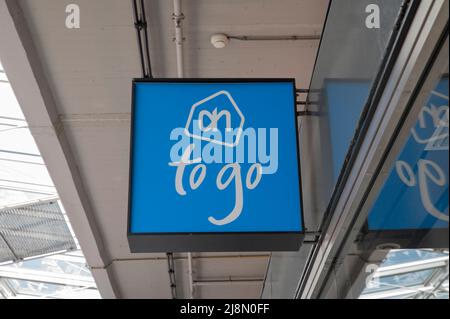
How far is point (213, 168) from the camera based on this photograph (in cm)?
338

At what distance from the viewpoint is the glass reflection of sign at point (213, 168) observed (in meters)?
3.26

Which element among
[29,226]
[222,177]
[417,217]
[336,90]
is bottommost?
[417,217]

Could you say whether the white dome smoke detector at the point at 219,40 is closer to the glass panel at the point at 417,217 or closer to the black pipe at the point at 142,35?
the black pipe at the point at 142,35

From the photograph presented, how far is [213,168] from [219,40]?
193 cm

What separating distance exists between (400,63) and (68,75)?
11.8 ft

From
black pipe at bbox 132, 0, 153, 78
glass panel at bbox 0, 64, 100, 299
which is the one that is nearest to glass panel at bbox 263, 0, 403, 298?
black pipe at bbox 132, 0, 153, 78

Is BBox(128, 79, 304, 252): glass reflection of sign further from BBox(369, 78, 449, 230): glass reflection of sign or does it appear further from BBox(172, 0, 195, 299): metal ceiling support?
BBox(172, 0, 195, 299): metal ceiling support

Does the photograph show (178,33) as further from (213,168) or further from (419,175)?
(419,175)

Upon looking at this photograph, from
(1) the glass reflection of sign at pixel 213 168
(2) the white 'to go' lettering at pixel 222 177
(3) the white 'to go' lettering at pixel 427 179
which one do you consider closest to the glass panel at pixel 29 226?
(1) the glass reflection of sign at pixel 213 168

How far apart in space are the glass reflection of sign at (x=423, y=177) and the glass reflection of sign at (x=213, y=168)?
0.63 metres

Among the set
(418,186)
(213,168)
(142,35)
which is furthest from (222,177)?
(142,35)

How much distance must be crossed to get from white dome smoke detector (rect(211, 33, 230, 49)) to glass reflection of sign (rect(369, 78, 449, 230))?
96.6 inches

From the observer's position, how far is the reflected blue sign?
2.09 meters

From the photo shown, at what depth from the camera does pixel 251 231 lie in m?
3.23
